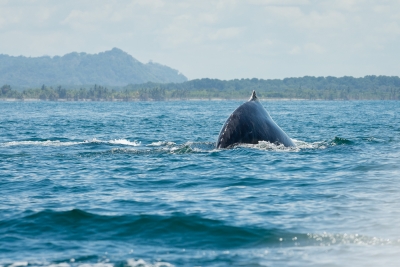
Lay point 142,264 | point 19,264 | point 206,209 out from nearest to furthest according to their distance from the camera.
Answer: point 142,264, point 19,264, point 206,209

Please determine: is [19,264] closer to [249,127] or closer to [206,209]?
[206,209]

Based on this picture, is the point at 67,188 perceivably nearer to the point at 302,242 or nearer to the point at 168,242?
the point at 168,242

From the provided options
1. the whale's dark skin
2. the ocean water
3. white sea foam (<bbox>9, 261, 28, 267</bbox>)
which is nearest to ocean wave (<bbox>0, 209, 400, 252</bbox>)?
the ocean water

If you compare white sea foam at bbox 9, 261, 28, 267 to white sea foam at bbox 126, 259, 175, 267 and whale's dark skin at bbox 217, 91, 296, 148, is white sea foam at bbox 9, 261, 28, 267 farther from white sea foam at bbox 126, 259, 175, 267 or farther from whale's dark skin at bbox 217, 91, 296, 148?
whale's dark skin at bbox 217, 91, 296, 148

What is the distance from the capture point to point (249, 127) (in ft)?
59.0

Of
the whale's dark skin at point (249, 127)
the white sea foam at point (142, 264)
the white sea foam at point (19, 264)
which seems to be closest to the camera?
the white sea foam at point (142, 264)

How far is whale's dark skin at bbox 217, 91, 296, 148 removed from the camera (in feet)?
58.4

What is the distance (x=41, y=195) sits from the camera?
13.7 metres

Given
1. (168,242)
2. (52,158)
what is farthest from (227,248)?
(52,158)

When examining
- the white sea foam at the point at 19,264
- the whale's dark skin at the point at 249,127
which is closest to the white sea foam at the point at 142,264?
the white sea foam at the point at 19,264

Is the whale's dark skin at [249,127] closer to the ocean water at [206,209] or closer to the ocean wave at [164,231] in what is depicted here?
the ocean water at [206,209]

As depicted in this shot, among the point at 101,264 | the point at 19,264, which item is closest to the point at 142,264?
the point at 101,264

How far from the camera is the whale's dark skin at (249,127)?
1780 centimetres

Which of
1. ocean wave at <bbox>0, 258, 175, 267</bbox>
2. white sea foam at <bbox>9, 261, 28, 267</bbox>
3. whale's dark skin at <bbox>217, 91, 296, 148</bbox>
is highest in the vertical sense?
whale's dark skin at <bbox>217, 91, 296, 148</bbox>
